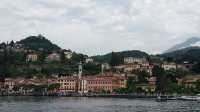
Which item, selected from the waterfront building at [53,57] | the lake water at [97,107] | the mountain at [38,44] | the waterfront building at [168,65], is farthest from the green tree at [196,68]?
the lake water at [97,107]

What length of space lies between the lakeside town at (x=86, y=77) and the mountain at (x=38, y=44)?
2219cm

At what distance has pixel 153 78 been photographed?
119 m

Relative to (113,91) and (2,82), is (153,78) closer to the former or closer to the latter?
(113,91)

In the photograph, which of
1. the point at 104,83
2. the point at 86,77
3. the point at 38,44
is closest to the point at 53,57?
the point at 38,44

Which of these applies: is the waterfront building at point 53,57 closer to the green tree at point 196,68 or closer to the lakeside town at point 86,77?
the lakeside town at point 86,77

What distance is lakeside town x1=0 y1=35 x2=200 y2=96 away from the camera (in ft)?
355

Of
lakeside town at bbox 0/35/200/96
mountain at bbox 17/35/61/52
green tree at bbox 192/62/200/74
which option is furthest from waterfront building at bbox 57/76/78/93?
mountain at bbox 17/35/61/52

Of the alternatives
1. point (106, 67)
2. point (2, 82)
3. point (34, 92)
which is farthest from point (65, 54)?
point (34, 92)

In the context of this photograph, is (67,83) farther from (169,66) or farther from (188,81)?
(169,66)

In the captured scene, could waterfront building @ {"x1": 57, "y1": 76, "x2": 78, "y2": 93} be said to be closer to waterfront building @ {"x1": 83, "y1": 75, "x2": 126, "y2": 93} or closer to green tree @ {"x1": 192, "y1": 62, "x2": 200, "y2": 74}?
waterfront building @ {"x1": 83, "y1": 75, "x2": 126, "y2": 93}

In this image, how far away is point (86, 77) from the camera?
Answer: 12238 cm

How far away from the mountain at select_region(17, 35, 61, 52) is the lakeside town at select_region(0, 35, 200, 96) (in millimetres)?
22188

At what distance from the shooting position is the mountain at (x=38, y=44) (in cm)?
18188

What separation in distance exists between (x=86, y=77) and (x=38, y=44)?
2582 inches
